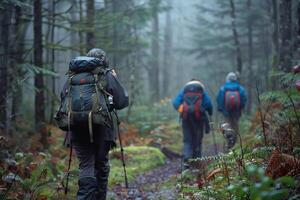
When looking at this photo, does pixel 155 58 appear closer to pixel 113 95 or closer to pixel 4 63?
pixel 4 63

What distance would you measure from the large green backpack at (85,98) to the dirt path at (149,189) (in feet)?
7.45

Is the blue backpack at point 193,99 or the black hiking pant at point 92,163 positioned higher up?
the blue backpack at point 193,99

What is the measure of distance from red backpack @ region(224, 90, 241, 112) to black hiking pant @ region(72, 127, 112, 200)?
619cm

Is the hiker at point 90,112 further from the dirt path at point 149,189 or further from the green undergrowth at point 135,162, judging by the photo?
the green undergrowth at point 135,162

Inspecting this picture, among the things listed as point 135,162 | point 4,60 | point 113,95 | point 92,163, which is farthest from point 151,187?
point 4,60

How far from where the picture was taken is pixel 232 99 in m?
11.8

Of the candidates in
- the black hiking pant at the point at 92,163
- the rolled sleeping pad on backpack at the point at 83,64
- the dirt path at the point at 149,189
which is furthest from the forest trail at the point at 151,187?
the rolled sleeping pad on backpack at the point at 83,64

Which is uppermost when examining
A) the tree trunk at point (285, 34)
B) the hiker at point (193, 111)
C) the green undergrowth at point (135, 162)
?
the tree trunk at point (285, 34)

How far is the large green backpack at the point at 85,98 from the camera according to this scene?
5797 mm

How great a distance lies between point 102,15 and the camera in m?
14.4

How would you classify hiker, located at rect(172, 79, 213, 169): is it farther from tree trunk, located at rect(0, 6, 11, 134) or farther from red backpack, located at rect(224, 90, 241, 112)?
tree trunk, located at rect(0, 6, 11, 134)

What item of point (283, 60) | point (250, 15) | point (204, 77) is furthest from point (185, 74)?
point (283, 60)

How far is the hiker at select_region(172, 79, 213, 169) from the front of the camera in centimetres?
998

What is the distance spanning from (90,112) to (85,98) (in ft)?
0.71
